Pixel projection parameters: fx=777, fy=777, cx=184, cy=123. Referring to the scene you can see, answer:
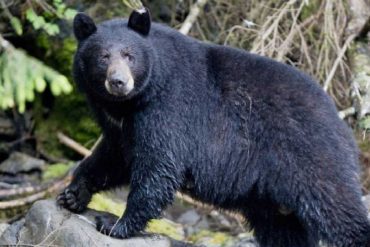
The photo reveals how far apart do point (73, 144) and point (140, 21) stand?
4.11 metres

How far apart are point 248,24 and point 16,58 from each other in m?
3.79

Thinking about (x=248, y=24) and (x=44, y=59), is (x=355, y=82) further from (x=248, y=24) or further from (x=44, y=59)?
(x=44, y=59)

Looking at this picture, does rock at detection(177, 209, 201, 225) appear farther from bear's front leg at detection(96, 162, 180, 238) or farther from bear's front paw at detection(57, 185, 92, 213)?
bear's front leg at detection(96, 162, 180, 238)

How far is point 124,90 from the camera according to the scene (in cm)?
632

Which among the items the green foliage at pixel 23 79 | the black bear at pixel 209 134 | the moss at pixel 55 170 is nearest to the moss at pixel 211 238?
the moss at pixel 55 170

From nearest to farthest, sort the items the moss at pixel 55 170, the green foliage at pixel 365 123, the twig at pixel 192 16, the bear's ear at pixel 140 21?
the bear's ear at pixel 140 21 < the green foliage at pixel 365 123 < the twig at pixel 192 16 < the moss at pixel 55 170

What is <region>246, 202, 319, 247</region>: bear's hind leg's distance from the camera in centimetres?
702

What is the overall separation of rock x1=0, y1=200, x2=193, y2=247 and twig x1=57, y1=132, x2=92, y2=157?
330cm

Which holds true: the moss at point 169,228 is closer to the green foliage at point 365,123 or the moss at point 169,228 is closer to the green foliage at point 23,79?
the green foliage at point 365,123

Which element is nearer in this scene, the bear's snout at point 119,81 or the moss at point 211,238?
the bear's snout at point 119,81

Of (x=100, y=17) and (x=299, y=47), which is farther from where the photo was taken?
(x=100, y=17)

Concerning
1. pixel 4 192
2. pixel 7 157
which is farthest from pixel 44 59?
pixel 4 192

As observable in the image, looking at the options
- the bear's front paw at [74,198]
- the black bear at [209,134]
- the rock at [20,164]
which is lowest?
the rock at [20,164]

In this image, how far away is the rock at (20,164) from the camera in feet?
33.6
